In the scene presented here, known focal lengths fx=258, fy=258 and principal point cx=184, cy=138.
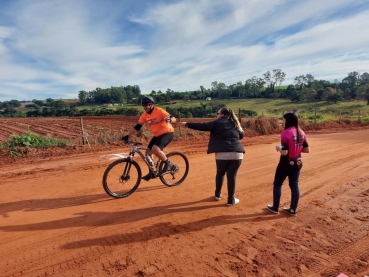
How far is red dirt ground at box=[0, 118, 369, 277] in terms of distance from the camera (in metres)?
3.27

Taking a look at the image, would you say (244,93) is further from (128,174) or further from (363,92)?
(128,174)

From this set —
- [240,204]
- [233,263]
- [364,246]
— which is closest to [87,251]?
[233,263]

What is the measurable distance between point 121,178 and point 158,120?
1482mm

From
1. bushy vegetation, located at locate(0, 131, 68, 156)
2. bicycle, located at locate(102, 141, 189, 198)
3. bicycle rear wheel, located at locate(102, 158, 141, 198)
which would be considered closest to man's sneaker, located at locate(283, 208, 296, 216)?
bicycle, located at locate(102, 141, 189, 198)

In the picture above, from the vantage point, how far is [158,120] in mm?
5578

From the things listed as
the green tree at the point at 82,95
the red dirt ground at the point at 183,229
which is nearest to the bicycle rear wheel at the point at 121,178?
the red dirt ground at the point at 183,229

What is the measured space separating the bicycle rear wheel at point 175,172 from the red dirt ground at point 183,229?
251 mm

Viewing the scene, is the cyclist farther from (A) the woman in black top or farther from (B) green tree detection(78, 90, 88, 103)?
(B) green tree detection(78, 90, 88, 103)

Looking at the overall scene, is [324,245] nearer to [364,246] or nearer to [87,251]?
[364,246]

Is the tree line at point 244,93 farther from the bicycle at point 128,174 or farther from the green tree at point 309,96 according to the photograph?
the bicycle at point 128,174

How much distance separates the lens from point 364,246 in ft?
12.1

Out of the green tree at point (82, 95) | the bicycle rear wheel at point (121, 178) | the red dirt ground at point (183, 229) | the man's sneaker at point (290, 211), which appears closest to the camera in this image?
the red dirt ground at point (183, 229)

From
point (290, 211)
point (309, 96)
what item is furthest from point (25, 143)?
point (309, 96)

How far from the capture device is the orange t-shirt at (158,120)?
5574 mm
